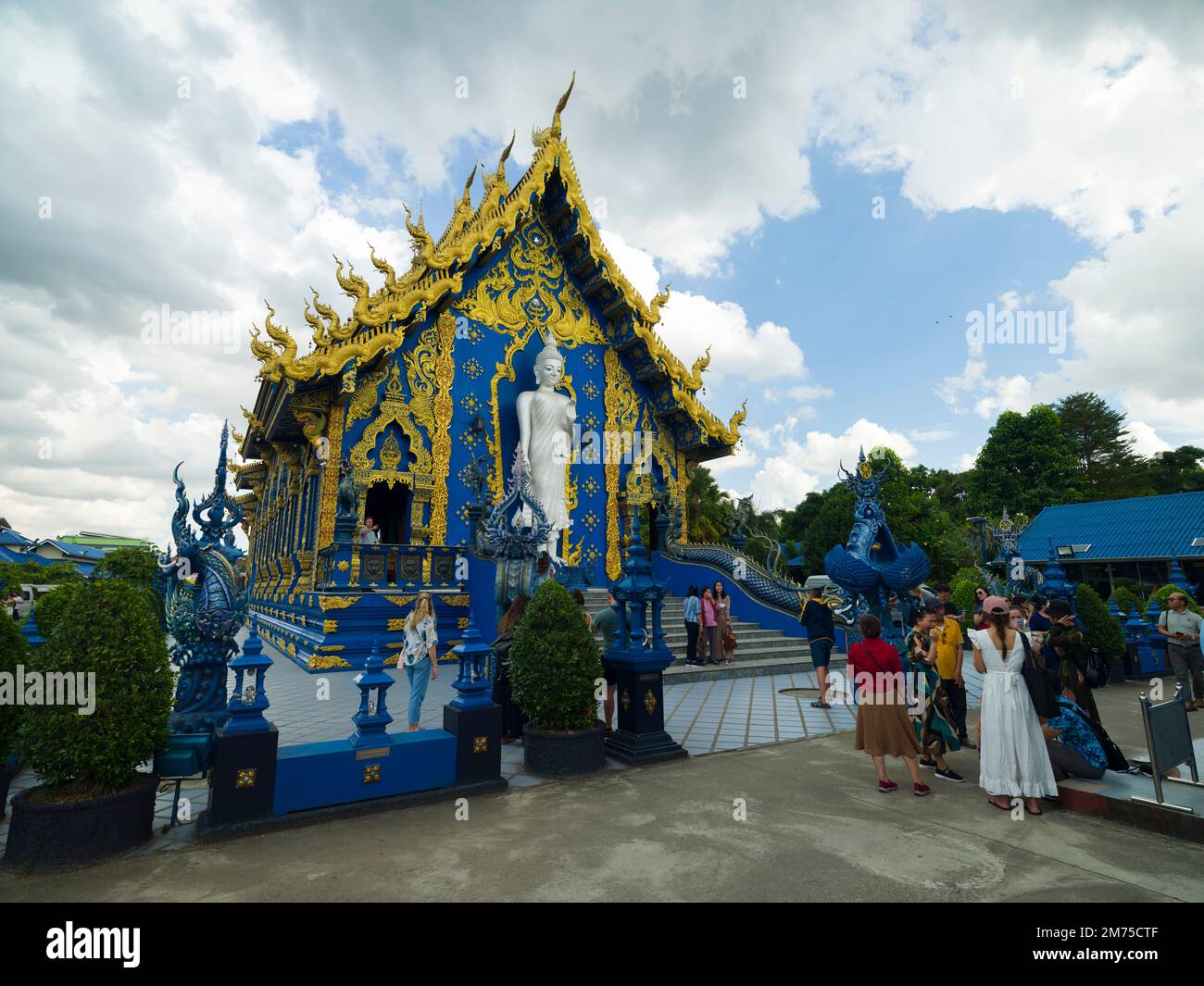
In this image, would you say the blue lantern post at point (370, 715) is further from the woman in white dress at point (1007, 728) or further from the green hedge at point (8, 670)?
the woman in white dress at point (1007, 728)

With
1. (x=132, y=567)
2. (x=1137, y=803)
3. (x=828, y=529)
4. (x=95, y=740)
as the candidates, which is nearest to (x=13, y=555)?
(x=132, y=567)

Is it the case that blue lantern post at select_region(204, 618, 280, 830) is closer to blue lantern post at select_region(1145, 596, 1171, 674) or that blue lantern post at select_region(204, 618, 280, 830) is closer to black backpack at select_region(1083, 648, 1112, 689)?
black backpack at select_region(1083, 648, 1112, 689)

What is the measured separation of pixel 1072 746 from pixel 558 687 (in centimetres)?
476

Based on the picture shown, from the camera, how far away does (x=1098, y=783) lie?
5.34m

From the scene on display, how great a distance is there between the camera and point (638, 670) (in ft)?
22.6

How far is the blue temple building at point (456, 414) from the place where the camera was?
13070mm

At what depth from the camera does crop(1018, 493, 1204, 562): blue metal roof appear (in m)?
28.7

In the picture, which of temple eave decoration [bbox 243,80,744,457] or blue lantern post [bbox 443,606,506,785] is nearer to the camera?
blue lantern post [bbox 443,606,506,785]

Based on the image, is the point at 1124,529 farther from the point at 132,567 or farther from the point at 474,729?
the point at 132,567

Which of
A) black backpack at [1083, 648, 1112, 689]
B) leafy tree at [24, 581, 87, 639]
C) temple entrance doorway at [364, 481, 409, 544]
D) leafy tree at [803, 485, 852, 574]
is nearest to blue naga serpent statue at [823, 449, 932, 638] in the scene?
black backpack at [1083, 648, 1112, 689]

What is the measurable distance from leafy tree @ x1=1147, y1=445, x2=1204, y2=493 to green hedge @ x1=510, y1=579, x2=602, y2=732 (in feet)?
180

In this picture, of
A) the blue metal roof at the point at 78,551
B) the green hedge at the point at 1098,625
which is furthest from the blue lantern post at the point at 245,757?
the blue metal roof at the point at 78,551
